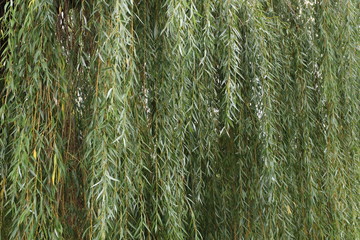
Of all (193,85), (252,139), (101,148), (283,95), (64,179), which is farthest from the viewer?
(283,95)

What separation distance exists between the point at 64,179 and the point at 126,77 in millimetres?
421

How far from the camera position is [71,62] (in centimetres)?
221

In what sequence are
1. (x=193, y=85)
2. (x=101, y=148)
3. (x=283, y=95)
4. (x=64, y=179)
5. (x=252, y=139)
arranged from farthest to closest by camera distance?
(x=283, y=95), (x=252, y=139), (x=193, y=85), (x=64, y=179), (x=101, y=148)

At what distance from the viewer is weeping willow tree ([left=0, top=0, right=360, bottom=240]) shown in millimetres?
2012

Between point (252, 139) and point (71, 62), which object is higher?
point (71, 62)

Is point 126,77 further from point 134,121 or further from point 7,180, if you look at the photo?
point 7,180

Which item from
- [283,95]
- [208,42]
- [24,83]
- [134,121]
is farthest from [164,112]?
[283,95]

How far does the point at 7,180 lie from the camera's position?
6.97 ft

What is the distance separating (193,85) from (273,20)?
28.2 inches

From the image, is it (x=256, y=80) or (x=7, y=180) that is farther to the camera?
(x=256, y=80)

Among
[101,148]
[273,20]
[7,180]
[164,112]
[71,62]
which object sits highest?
[273,20]

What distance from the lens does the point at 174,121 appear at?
223 cm

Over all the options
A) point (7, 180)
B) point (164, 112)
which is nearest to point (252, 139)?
point (164, 112)

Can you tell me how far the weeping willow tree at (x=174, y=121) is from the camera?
6.60 ft
